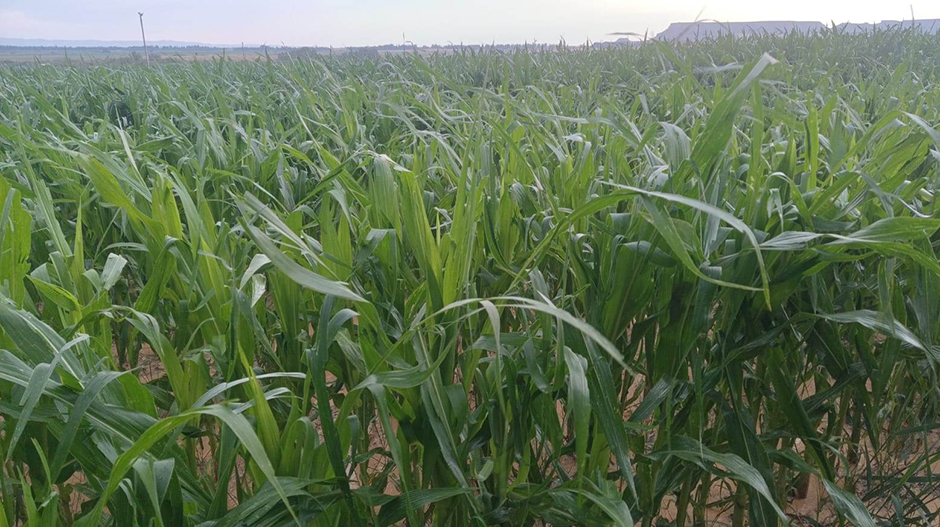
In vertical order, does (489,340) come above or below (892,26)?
below

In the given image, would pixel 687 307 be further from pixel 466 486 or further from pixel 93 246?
pixel 93 246

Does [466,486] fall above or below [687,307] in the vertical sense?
below

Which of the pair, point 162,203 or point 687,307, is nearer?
point 687,307

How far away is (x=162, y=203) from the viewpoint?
A: 901 mm

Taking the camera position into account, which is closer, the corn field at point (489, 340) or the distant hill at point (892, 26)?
the corn field at point (489, 340)

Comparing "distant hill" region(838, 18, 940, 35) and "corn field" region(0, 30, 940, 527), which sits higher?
"distant hill" region(838, 18, 940, 35)

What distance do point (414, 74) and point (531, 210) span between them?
360 cm

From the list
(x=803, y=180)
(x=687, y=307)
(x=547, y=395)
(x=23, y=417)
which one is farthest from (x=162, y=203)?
(x=803, y=180)

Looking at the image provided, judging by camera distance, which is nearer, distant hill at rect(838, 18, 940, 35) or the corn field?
the corn field

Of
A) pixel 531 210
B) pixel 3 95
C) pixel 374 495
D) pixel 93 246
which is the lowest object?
pixel 374 495

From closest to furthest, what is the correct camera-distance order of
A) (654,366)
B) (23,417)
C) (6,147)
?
(23,417) < (654,366) < (6,147)

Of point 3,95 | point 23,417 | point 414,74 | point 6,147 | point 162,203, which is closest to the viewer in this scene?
point 23,417

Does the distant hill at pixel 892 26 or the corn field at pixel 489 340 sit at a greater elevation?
the distant hill at pixel 892 26

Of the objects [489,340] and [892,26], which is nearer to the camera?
[489,340]
